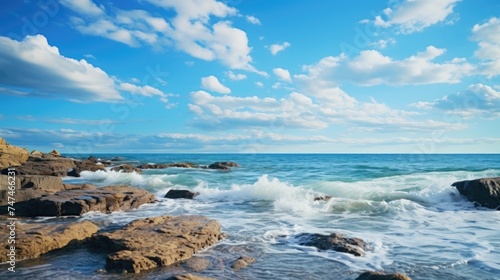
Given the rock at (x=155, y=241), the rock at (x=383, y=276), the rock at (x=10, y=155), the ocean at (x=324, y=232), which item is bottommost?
the ocean at (x=324, y=232)

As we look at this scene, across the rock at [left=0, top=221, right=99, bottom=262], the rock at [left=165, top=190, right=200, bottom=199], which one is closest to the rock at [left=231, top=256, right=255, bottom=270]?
the rock at [left=0, top=221, right=99, bottom=262]

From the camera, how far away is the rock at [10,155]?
85.1 ft

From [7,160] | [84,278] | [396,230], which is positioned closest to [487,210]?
[396,230]

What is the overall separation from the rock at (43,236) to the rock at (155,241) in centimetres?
70

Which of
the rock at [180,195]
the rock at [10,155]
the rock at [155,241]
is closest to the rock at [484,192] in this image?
the rock at [155,241]

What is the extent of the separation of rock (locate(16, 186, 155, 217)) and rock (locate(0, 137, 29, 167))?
59.2 ft

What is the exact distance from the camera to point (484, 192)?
43.2 feet

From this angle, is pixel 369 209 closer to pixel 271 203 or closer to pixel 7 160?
pixel 271 203

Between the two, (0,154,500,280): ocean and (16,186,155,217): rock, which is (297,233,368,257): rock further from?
(16,186,155,217): rock

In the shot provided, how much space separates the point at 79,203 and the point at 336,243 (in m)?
8.84

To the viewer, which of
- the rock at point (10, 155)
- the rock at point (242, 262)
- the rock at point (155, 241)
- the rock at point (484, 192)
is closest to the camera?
the rock at point (155, 241)

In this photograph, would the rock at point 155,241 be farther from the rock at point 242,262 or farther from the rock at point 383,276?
the rock at point 383,276

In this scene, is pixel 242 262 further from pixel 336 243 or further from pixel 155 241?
pixel 336 243

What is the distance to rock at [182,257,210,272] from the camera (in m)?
5.90
